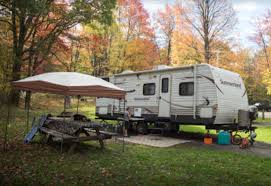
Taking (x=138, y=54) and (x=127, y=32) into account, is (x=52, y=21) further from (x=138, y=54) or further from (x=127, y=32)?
(x=127, y=32)

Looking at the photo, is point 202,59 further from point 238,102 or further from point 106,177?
point 106,177

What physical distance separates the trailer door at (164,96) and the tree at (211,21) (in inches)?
431

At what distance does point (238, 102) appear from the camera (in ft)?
39.6

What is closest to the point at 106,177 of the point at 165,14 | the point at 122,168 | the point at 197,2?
the point at 122,168

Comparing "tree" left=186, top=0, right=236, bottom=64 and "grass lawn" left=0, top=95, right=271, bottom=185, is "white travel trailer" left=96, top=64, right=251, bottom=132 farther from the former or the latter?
"tree" left=186, top=0, right=236, bottom=64

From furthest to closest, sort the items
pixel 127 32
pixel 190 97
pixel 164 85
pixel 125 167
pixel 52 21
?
pixel 127 32 → pixel 52 21 → pixel 164 85 → pixel 190 97 → pixel 125 167

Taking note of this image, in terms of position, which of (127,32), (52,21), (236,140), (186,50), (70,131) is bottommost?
(236,140)

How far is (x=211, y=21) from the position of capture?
23172mm

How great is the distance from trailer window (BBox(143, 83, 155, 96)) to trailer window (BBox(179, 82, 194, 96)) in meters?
1.52

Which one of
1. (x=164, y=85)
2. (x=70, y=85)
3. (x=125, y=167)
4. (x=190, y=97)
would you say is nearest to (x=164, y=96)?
(x=164, y=85)

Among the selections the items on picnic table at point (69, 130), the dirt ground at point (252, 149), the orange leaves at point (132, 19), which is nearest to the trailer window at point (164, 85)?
the dirt ground at point (252, 149)

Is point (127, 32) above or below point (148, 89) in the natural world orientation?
above

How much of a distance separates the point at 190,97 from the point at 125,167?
6038 mm

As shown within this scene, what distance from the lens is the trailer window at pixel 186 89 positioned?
11866mm
